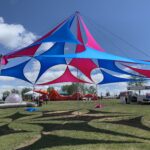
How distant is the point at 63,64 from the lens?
2472 centimetres

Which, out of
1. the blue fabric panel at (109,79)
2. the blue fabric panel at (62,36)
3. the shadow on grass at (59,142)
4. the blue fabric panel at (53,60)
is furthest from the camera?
the blue fabric panel at (109,79)

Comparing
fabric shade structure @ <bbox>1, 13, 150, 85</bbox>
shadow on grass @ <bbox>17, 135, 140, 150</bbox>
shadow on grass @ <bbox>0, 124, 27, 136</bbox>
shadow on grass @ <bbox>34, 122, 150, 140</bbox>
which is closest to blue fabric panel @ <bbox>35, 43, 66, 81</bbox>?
fabric shade structure @ <bbox>1, 13, 150, 85</bbox>

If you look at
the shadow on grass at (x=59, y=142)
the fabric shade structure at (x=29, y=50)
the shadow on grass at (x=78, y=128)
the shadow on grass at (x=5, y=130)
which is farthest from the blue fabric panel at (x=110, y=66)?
the shadow on grass at (x=59, y=142)

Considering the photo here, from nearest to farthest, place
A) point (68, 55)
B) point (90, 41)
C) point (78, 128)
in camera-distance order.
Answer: point (78, 128)
point (68, 55)
point (90, 41)

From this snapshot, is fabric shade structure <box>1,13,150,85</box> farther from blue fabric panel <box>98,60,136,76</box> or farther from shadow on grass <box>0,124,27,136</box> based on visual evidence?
shadow on grass <box>0,124,27,136</box>

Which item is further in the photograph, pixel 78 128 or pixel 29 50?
pixel 29 50

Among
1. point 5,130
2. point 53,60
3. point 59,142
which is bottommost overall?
point 59,142

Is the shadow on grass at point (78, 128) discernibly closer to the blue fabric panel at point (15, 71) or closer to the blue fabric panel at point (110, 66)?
the blue fabric panel at point (15, 71)

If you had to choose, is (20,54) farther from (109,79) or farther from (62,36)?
(109,79)

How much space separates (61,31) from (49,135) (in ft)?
29.0

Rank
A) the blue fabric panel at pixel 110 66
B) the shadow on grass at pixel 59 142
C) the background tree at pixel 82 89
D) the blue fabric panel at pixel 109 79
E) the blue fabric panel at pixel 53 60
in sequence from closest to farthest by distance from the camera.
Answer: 1. the shadow on grass at pixel 59 142
2. the blue fabric panel at pixel 53 60
3. the blue fabric panel at pixel 110 66
4. the blue fabric panel at pixel 109 79
5. the background tree at pixel 82 89

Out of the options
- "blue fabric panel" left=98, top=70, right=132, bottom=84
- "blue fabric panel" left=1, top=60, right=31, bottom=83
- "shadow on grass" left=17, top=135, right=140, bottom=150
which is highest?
"blue fabric panel" left=1, top=60, right=31, bottom=83

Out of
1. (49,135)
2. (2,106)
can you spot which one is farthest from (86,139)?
(2,106)

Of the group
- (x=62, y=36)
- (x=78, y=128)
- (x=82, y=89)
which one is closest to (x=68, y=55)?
(x=62, y=36)
